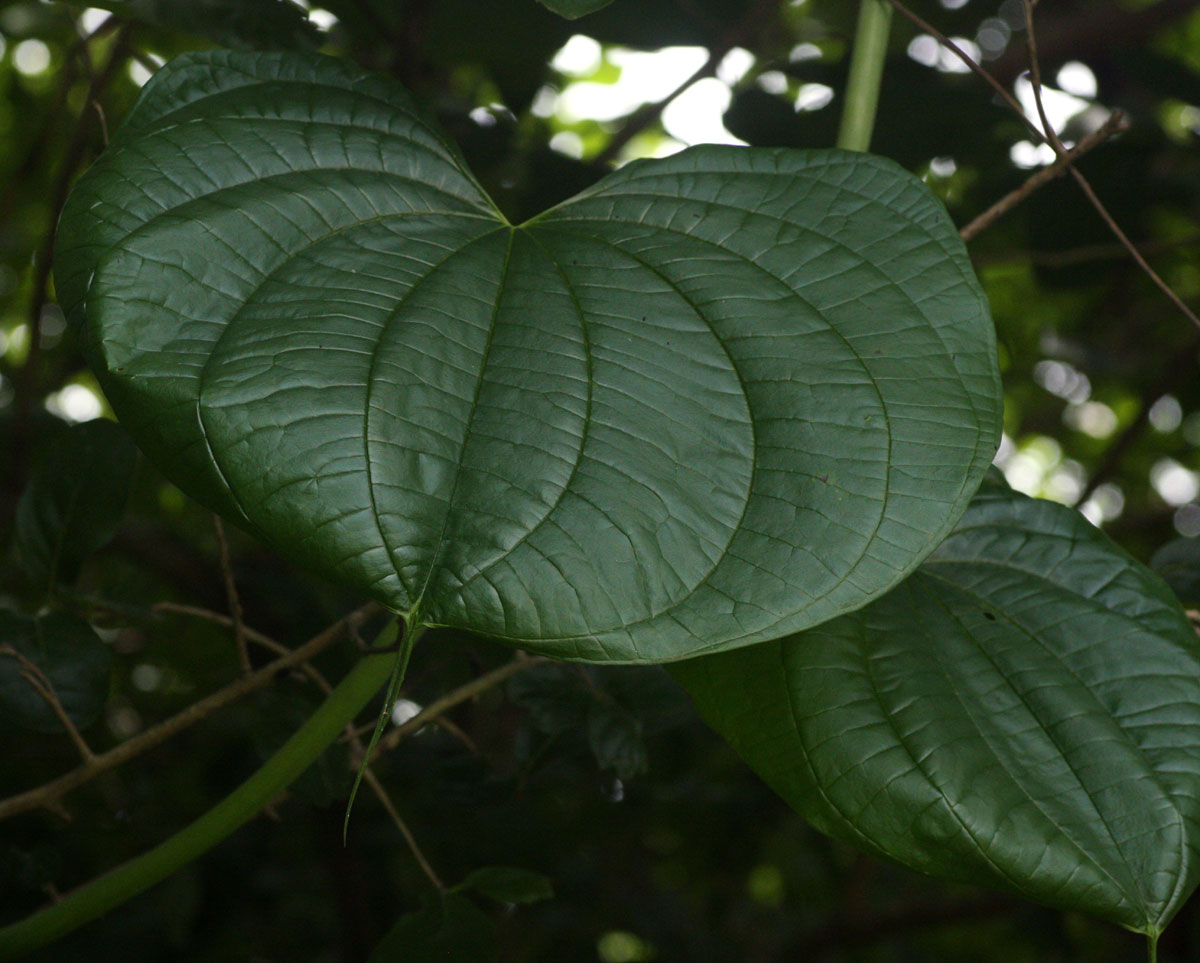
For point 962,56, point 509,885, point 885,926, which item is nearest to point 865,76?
point 962,56

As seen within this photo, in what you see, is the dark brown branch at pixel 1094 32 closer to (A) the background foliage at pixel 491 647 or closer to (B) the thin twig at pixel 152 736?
(A) the background foliage at pixel 491 647

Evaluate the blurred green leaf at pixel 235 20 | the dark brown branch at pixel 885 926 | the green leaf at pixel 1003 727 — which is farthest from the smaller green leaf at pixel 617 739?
the dark brown branch at pixel 885 926

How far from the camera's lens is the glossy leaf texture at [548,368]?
0.30 m

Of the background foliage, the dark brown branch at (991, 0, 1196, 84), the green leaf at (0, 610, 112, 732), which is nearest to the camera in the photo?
the green leaf at (0, 610, 112, 732)

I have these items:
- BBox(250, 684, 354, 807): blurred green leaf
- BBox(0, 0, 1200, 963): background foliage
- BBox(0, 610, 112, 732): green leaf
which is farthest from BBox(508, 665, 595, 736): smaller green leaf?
BBox(0, 610, 112, 732): green leaf

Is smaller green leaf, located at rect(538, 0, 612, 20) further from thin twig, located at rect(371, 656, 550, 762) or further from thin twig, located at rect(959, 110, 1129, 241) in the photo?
thin twig, located at rect(371, 656, 550, 762)

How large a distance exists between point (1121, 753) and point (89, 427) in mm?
583

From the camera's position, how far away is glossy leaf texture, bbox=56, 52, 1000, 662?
0.30 m

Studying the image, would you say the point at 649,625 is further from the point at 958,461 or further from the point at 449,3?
the point at 449,3

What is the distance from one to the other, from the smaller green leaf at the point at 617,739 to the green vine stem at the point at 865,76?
1.23 feet

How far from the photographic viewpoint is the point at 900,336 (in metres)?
0.38

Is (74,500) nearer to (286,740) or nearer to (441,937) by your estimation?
(286,740)

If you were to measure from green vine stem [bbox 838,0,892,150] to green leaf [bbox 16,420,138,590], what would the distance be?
469 millimetres

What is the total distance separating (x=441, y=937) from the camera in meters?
0.55
